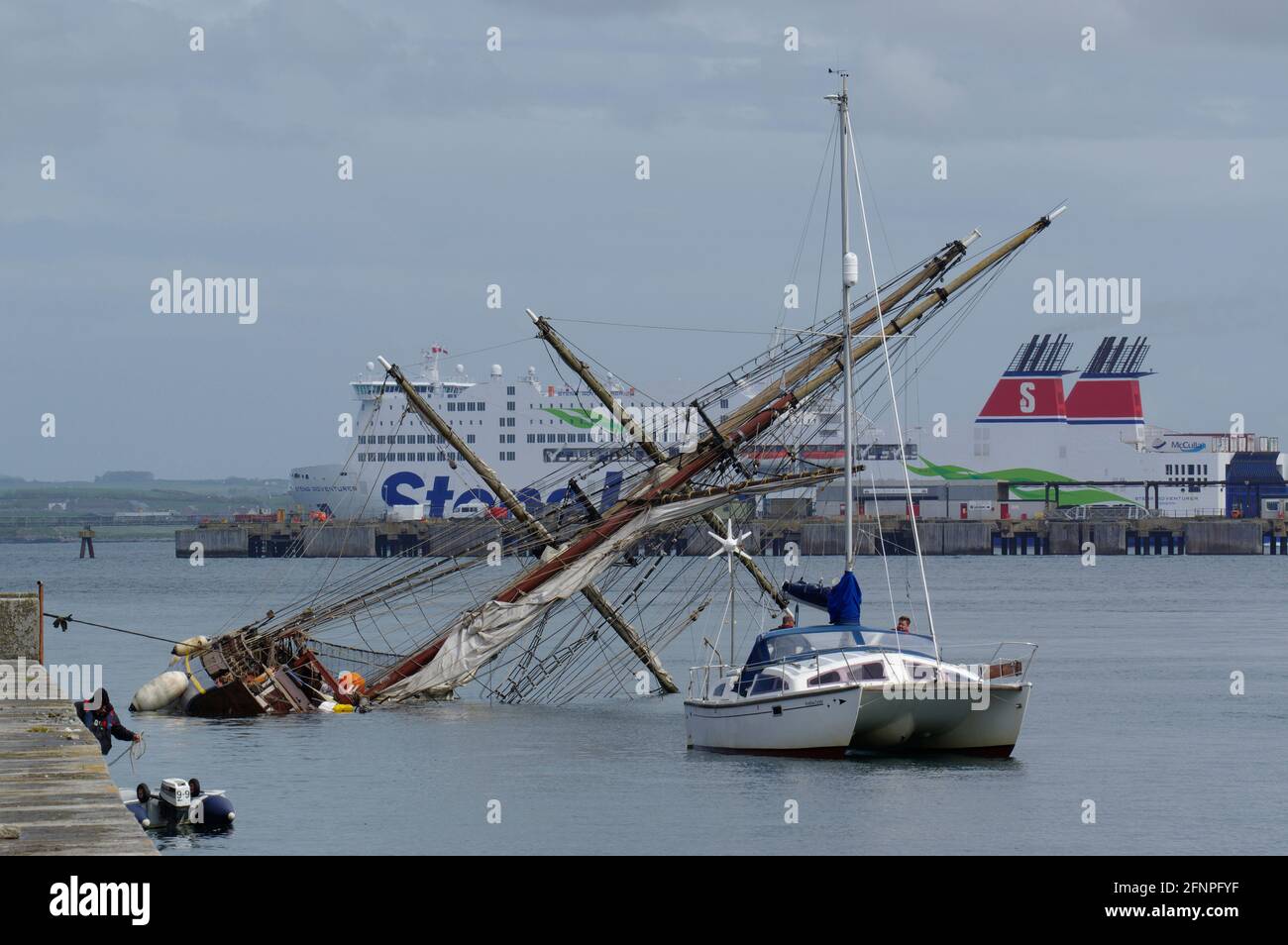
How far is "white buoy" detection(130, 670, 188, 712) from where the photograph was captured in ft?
131

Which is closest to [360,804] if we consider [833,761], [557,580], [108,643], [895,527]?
[833,761]

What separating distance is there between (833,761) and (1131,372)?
174m

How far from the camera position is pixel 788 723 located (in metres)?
30.6

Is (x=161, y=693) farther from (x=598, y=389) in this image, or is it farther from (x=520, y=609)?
(x=598, y=389)

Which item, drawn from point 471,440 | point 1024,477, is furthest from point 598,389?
point 1024,477

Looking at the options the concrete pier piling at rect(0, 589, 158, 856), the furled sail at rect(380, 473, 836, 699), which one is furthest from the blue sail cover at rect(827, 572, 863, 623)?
the concrete pier piling at rect(0, 589, 158, 856)

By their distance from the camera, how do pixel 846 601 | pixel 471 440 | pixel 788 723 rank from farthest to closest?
pixel 471 440
pixel 846 601
pixel 788 723

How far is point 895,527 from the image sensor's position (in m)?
164

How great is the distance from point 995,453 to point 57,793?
177826 mm

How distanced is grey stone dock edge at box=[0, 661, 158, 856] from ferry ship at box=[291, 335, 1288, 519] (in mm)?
151817

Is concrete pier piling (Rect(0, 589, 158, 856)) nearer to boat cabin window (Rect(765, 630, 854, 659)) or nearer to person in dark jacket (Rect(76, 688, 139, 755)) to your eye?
person in dark jacket (Rect(76, 688, 139, 755))

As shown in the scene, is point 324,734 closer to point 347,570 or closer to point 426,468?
point 347,570

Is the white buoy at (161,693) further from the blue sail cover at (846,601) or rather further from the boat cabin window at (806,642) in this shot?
the blue sail cover at (846,601)
